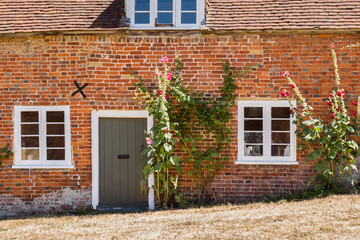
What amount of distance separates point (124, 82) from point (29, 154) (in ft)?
9.35

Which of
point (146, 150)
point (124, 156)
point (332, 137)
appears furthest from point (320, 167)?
point (124, 156)

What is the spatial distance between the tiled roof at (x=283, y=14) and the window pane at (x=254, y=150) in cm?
274

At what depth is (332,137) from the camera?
9961 millimetres

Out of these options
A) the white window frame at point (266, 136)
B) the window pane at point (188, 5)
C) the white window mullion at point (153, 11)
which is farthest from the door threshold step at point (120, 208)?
the window pane at point (188, 5)

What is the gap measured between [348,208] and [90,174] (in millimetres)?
5667

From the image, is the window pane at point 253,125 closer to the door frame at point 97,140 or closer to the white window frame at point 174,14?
the door frame at point 97,140

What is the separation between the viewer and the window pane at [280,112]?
410 inches

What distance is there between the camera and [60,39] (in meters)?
10.5

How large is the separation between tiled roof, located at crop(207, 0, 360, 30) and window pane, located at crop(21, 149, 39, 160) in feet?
16.7

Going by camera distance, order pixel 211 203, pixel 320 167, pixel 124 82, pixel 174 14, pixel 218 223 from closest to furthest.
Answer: pixel 218 223 → pixel 320 167 → pixel 211 203 → pixel 174 14 → pixel 124 82

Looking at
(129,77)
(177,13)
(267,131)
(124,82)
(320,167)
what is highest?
(177,13)

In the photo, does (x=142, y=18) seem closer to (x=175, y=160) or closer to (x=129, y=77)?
(x=129, y=77)

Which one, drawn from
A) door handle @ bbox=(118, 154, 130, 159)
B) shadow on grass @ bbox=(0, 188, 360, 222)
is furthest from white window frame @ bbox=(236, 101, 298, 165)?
door handle @ bbox=(118, 154, 130, 159)

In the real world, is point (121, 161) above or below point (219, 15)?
below
